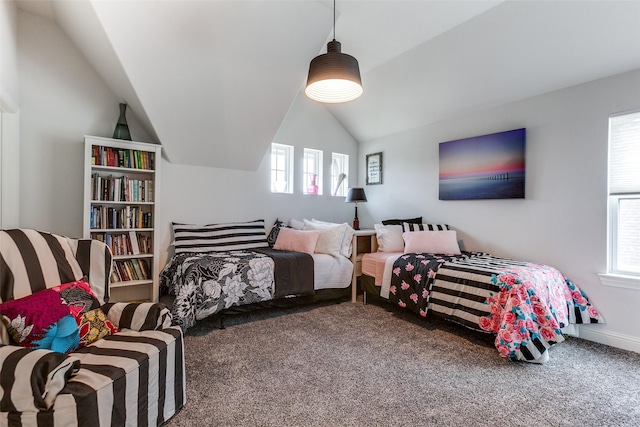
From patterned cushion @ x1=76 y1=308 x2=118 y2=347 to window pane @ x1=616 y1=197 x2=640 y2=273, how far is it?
3.65m

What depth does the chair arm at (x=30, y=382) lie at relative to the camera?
3.53 feet

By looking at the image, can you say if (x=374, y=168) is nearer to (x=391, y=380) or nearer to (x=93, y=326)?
(x=391, y=380)

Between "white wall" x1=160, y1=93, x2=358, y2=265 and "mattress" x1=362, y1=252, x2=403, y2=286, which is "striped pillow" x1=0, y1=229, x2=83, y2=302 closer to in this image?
"white wall" x1=160, y1=93, x2=358, y2=265

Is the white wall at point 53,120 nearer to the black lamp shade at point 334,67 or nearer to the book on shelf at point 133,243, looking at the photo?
the book on shelf at point 133,243

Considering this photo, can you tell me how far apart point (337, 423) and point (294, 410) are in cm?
24

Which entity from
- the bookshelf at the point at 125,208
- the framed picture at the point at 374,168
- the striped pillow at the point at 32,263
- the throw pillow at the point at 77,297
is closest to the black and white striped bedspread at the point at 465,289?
the framed picture at the point at 374,168

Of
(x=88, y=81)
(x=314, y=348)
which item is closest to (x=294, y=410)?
(x=314, y=348)

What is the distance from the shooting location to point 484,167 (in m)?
3.30

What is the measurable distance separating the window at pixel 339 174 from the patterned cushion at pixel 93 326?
3.49 meters

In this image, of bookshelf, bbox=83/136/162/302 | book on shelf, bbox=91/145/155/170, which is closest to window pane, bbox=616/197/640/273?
bookshelf, bbox=83/136/162/302

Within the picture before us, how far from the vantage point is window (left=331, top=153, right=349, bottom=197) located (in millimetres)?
4762

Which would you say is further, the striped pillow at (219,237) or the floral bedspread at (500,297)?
the striped pillow at (219,237)

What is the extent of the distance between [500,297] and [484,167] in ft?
5.18

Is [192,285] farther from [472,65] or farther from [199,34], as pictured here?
[472,65]
